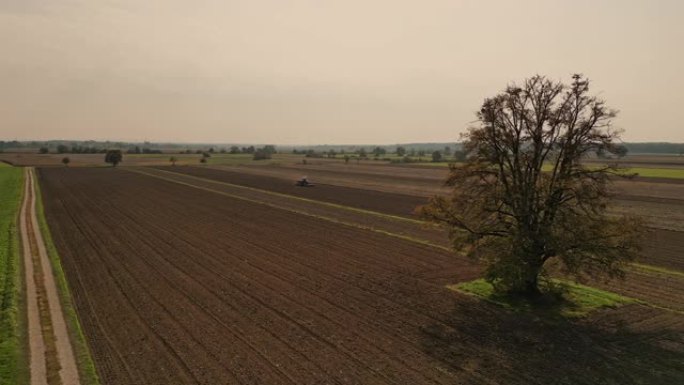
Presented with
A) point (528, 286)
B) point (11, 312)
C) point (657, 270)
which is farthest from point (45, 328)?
point (657, 270)

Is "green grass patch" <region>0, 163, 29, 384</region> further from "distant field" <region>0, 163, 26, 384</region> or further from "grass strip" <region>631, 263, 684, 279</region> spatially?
"grass strip" <region>631, 263, 684, 279</region>

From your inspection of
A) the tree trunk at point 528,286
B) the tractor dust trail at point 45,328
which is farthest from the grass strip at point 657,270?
the tractor dust trail at point 45,328

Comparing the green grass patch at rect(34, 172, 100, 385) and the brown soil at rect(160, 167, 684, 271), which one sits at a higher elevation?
the brown soil at rect(160, 167, 684, 271)

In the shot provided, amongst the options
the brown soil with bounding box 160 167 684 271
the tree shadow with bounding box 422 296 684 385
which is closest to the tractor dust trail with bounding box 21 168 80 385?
the tree shadow with bounding box 422 296 684 385

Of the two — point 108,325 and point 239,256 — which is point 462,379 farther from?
point 239,256

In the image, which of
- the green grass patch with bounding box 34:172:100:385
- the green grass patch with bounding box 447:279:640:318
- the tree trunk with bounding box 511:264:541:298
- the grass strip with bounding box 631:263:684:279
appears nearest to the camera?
the green grass patch with bounding box 34:172:100:385

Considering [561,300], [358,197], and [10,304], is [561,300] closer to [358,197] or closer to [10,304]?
[10,304]

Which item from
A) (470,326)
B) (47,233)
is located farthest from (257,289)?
(47,233)

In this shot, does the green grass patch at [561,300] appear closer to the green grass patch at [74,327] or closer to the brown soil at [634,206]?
the brown soil at [634,206]
